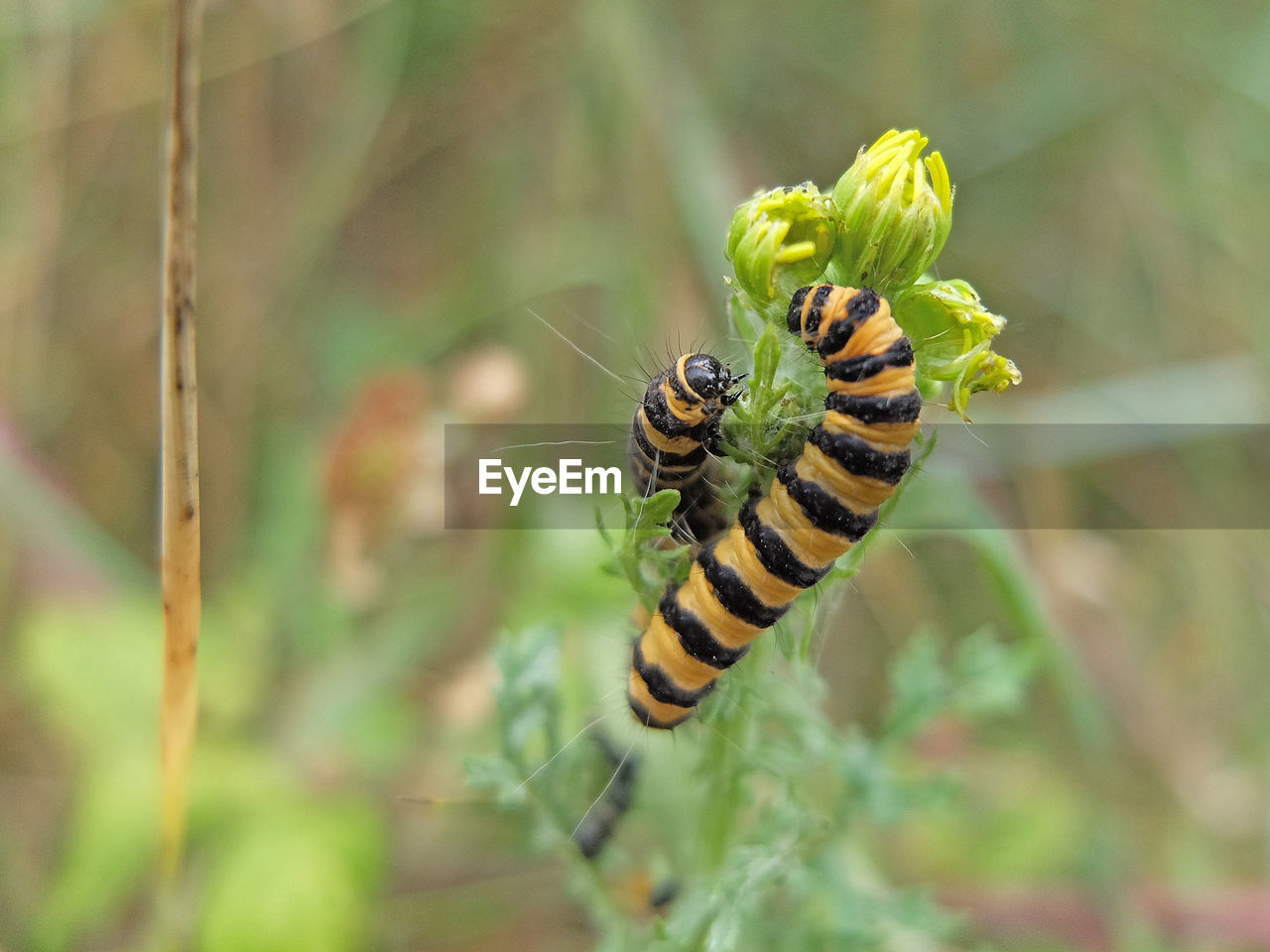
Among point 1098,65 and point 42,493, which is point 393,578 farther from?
point 1098,65

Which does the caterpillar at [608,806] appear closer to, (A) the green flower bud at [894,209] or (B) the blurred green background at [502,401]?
(B) the blurred green background at [502,401]

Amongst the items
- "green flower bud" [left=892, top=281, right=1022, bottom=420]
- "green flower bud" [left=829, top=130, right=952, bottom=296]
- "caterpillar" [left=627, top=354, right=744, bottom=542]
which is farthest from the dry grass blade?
"green flower bud" [left=892, top=281, right=1022, bottom=420]

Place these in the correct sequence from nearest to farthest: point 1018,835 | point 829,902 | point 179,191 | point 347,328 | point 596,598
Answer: point 179,191, point 829,902, point 596,598, point 1018,835, point 347,328

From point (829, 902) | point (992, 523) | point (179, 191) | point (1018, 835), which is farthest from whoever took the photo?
point (1018, 835)

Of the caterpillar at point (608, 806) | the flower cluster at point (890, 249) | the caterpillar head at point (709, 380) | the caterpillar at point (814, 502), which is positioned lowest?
the caterpillar at point (608, 806)

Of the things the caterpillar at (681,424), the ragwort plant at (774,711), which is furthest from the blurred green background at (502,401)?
the caterpillar at (681,424)

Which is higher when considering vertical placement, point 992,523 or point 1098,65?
point 1098,65

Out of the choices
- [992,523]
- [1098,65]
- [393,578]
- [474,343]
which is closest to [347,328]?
[474,343]

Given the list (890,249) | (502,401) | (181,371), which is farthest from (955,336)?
(502,401)
